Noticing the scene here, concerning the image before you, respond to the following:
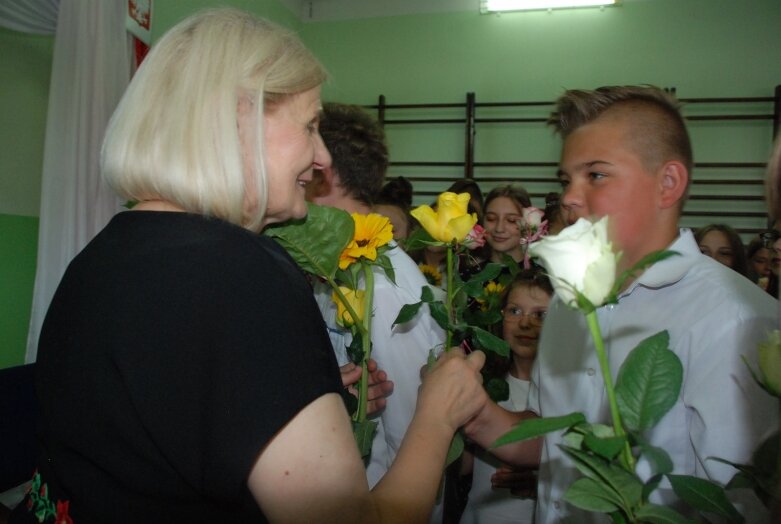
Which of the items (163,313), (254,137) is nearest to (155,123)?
(254,137)

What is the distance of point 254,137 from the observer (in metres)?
0.75

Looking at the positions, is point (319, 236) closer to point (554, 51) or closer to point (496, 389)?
point (496, 389)

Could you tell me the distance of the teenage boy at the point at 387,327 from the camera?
134 cm

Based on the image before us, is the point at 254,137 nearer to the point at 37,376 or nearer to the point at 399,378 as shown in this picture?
the point at 37,376

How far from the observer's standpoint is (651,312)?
1057 millimetres

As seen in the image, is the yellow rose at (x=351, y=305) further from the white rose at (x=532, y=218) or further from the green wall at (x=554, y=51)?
the green wall at (x=554, y=51)

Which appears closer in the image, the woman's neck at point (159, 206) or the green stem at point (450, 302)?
the woman's neck at point (159, 206)

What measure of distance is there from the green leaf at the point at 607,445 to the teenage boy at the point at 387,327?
810 millimetres

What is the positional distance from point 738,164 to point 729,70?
0.86 meters

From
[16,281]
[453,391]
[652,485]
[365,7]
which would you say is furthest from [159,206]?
[365,7]

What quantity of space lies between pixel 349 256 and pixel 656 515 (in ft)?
2.25

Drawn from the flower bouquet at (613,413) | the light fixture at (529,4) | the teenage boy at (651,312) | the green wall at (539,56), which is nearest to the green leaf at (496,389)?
the teenage boy at (651,312)

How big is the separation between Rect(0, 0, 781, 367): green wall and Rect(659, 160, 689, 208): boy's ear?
4071 mm

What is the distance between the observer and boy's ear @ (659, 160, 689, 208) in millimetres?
1120
